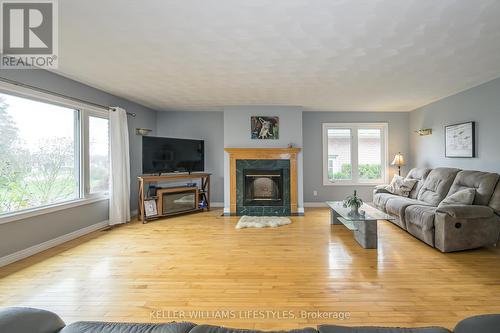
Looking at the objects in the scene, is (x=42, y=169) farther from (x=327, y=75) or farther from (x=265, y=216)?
(x=327, y=75)

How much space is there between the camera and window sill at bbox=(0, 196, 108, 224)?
9.55 ft

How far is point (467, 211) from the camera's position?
10.3 ft

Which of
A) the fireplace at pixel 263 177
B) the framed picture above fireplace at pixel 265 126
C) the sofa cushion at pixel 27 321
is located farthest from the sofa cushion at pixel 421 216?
the sofa cushion at pixel 27 321

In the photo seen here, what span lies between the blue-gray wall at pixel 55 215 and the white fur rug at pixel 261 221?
263 centimetres

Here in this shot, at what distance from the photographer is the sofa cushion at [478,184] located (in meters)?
3.41

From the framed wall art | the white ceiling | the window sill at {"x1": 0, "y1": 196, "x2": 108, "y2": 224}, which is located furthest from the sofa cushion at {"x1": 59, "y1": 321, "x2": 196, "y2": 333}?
the framed wall art

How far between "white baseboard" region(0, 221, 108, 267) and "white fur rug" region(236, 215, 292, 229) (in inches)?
101

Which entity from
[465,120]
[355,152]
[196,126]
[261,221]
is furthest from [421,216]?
[196,126]

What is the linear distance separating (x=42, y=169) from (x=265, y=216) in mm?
3990

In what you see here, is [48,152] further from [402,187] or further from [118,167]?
[402,187]

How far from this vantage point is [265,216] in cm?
534

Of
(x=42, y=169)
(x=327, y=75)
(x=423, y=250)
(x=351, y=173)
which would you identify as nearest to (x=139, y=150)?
(x=42, y=169)

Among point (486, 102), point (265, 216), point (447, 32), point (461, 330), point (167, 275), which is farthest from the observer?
point (265, 216)

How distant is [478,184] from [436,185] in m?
0.75
